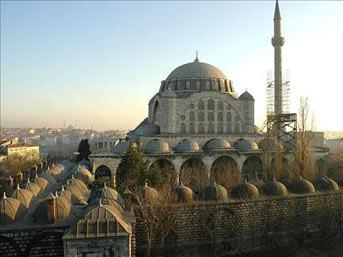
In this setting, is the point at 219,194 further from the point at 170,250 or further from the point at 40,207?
the point at 40,207

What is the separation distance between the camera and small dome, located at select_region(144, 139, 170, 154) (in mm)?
24203

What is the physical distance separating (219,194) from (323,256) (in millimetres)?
4034

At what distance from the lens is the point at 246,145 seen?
26.2 meters

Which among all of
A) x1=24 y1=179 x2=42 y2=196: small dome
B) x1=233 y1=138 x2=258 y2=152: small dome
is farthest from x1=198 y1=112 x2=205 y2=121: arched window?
x1=24 y1=179 x2=42 y2=196: small dome

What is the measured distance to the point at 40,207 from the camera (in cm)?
1010

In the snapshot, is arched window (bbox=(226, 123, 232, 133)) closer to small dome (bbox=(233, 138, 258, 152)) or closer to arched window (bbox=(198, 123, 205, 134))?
arched window (bbox=(198, 123, 205, 134))

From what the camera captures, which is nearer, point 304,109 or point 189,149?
point 304,109

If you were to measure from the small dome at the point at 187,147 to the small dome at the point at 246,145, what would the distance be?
2.94 meters

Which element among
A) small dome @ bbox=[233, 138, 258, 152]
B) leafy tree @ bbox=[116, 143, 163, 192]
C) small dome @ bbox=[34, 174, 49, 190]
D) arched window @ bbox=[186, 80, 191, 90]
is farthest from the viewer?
arched window @ bbox=[186, 80, 191, 90]

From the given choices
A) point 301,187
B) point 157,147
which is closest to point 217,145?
point 157,147

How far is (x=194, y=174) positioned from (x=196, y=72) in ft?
44.2

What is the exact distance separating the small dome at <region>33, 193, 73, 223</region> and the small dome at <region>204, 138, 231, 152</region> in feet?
52.7

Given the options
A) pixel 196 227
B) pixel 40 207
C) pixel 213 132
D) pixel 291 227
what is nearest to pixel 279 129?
pixel 213 132

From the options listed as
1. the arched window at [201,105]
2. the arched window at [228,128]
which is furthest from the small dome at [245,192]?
the arched window at [228,128]
